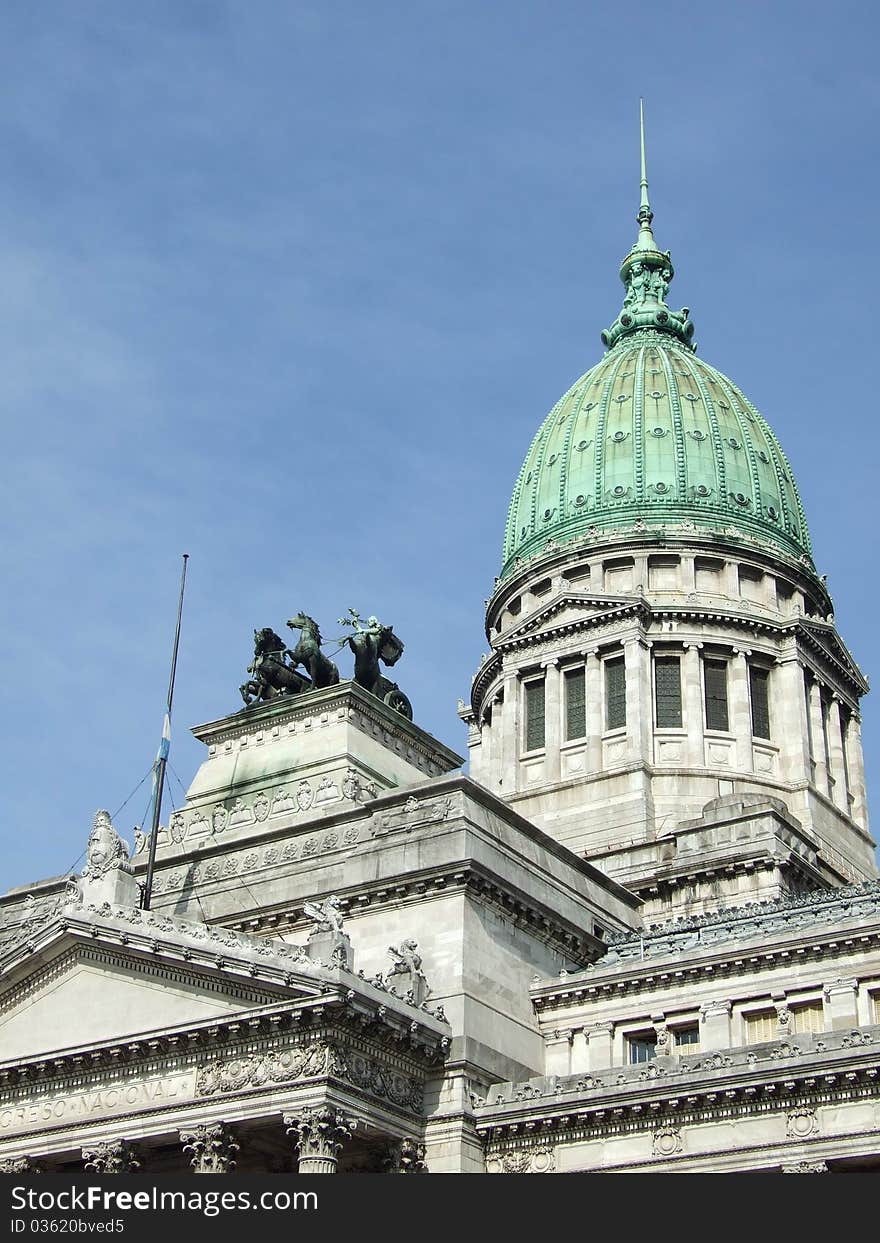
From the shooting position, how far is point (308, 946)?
4681 centimetres

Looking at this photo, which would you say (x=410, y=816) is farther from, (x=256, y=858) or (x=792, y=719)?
(x=792, y=719)

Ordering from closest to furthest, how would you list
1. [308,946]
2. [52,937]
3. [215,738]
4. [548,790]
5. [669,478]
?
[308,946] → [52,937] → [215,738] → [548,790] → [669,478]

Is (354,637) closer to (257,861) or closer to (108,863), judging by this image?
(257,861)

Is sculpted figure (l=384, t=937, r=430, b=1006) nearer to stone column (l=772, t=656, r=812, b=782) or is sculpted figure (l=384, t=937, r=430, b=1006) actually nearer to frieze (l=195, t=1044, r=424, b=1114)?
frieze (l=195, t=1044, r=424, b=1114)

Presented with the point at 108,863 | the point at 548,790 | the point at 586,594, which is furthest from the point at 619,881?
the point at 108,863

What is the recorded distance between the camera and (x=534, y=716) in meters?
80.8

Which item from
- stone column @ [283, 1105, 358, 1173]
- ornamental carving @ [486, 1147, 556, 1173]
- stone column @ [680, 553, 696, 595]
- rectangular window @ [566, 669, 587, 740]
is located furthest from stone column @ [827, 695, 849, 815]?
stone column @ [283, 1105, 358, 1173]

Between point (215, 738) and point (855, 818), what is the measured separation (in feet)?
99.7

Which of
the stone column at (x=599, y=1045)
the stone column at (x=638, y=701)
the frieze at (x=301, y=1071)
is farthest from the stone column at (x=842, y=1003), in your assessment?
the stone column at (x=638, y=701)

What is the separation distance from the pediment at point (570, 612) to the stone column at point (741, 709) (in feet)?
15.7

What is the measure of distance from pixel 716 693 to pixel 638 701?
3928 millimetres

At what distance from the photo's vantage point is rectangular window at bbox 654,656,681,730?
77.2m

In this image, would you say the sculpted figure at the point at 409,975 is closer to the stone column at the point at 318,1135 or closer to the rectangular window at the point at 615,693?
the stone column at the point at 318,1135

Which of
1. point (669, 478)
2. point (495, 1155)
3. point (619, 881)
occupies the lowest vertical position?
point (495, 1155)
